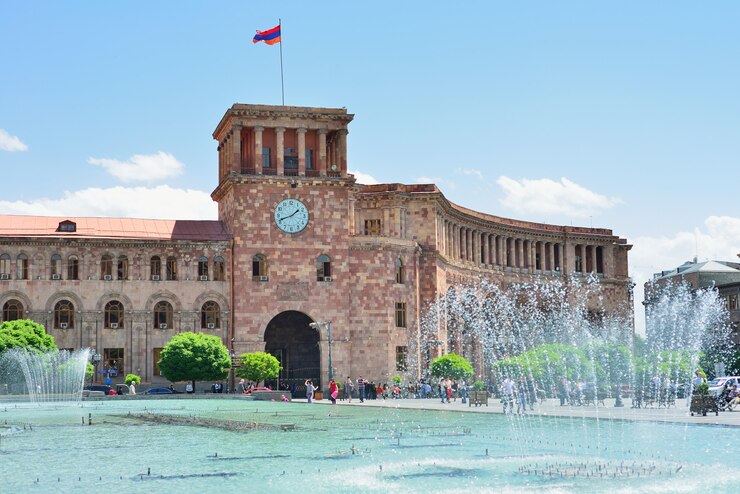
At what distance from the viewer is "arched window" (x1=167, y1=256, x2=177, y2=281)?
6644cm

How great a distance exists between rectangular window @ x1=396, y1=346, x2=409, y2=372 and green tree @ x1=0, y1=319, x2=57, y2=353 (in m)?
20.6

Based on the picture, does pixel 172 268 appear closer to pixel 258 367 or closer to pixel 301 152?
pixel 258 367

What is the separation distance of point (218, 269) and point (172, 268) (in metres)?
2.73

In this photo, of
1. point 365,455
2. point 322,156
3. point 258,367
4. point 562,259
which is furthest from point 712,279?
point 365,455

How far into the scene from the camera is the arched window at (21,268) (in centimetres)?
6400

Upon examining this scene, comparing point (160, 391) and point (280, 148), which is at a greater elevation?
point (280, 148)

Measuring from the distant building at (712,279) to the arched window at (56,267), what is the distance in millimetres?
56439

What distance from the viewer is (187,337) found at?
202 ft

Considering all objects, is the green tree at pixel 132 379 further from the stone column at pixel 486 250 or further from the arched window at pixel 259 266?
the stone column at pixel 486 250

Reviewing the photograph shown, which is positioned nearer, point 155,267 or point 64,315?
point 64,315

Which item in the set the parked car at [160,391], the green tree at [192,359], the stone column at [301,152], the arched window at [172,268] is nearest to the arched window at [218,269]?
the arched window at [172,268]

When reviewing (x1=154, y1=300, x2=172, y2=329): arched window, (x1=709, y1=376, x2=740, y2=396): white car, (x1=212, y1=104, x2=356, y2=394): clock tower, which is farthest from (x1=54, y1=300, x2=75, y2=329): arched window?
(x1=709, y1=376, x2=740, y2=396): white car

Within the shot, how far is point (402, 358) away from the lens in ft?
227

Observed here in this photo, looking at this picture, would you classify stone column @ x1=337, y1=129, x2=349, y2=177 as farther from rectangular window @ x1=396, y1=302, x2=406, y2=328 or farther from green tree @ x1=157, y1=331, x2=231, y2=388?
green tree @ x1=157, y1=331, x2=231, y2=388
